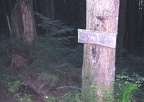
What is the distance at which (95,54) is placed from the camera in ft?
14.6

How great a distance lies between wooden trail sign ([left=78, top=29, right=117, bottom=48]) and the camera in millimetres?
4204

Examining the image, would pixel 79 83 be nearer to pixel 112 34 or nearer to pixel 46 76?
pixel 46 76

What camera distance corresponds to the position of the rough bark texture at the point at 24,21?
6.86 metres

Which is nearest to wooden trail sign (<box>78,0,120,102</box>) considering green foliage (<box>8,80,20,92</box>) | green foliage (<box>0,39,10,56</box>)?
green foliage (<box>8,80,20,92</box>)

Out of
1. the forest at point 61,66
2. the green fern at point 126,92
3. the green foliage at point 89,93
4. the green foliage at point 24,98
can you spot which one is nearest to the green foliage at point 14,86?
the forest at point 61,66

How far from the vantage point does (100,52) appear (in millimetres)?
4383

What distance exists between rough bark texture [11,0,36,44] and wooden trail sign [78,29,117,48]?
2757 mm

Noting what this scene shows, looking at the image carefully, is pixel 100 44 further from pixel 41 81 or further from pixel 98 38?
pixel 41 81

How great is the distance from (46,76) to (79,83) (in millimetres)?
866

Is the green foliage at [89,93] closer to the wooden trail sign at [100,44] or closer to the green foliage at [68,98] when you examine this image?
the wooden trail sign at [100,44]

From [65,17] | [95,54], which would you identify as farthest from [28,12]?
[65,17]

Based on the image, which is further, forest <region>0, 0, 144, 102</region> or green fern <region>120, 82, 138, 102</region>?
forest <region>0, 0, 144, 102</region>

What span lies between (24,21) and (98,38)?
125 inches

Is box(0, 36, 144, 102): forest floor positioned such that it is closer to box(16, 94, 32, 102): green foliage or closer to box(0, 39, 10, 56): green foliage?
box(16, 94, 32, 102): green foliage
